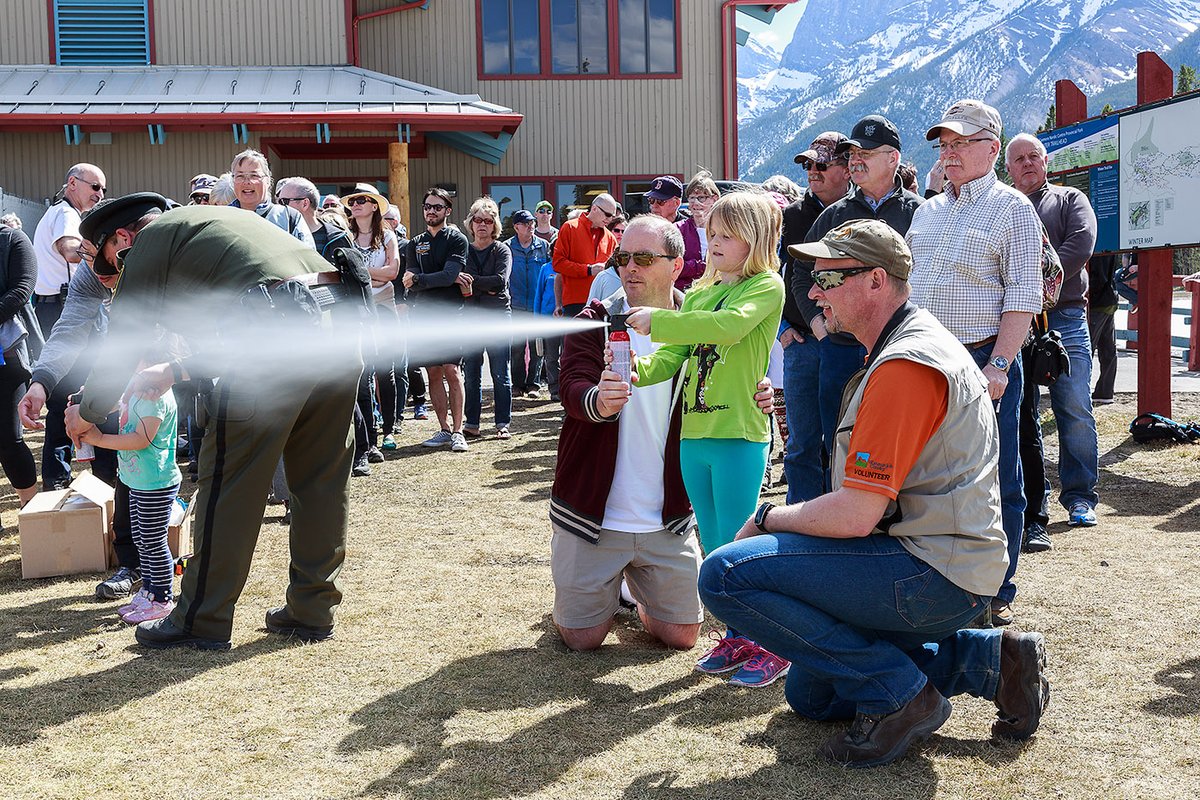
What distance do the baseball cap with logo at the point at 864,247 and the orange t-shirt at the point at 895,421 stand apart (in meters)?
0.35

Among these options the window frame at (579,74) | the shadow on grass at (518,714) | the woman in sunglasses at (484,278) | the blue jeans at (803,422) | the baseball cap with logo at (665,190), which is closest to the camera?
the shadow on grass at (518,714)

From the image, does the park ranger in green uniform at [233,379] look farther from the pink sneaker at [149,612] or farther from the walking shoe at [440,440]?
the walking shoe at [440,440]

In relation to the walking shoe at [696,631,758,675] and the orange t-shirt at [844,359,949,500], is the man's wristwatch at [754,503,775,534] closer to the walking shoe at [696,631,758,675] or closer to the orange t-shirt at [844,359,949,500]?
the orange t-shirt at [844,359,949,500]

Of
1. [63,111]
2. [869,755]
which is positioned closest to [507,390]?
[869,755]

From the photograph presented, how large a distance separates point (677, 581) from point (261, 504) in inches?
68.6

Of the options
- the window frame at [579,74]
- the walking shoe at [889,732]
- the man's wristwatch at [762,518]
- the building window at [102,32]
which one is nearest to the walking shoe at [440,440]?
the man's wristwatch at [762,518]

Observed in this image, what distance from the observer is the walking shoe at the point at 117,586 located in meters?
5.83

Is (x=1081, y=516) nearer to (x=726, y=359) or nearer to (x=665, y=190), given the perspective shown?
(x=726, y=359)

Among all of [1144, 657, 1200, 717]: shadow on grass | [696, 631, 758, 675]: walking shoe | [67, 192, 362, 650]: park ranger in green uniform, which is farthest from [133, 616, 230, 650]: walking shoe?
[1144, 657, 1200, 717]: shadow on grass

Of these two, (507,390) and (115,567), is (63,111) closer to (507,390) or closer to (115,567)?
(507,390)

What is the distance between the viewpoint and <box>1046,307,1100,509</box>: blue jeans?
711cm

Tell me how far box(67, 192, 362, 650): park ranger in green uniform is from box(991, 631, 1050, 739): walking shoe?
2777 mm

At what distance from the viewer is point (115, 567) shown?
647 cm

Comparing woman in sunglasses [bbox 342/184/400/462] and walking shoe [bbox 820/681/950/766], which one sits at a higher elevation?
woman in sunglasses [bbox 342/184/400/462]
